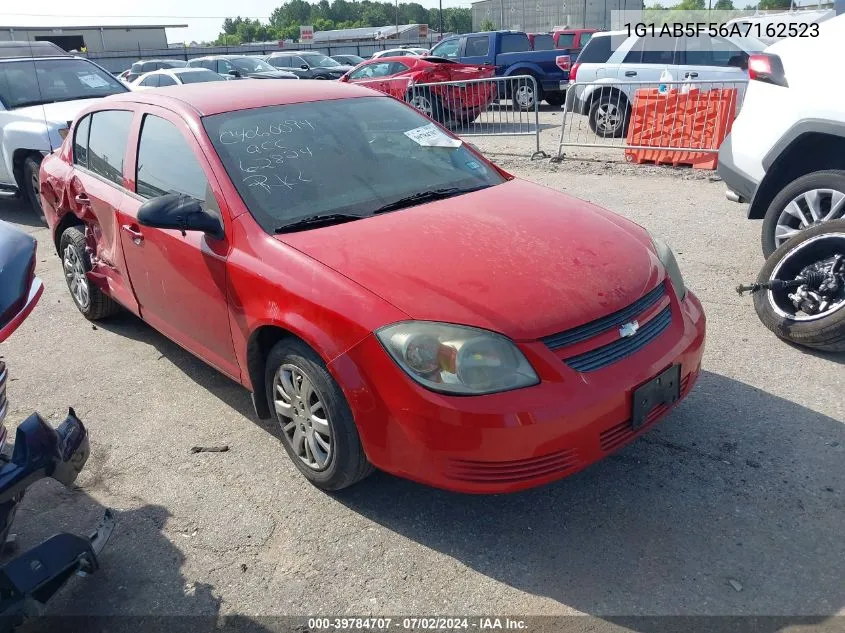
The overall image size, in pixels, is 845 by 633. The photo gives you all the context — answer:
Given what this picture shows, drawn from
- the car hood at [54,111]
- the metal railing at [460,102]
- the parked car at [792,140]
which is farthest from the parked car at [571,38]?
the parked car at [792,140]

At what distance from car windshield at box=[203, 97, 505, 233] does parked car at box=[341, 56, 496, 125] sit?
27.8ft

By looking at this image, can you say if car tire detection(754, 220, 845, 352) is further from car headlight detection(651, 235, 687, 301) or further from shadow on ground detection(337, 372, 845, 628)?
car headlight detection(651, 235, 687, 301)

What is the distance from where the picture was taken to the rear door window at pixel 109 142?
4.14m

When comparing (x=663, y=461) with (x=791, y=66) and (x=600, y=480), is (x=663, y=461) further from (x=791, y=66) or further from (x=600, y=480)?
(x=791, y=66)

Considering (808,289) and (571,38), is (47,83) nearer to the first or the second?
(808,289)

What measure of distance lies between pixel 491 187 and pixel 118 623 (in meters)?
2.68

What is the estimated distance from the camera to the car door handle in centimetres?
385

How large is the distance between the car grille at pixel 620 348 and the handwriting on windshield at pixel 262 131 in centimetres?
195

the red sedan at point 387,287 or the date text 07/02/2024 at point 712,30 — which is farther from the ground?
the date text 07/02/2024 at point 712,30

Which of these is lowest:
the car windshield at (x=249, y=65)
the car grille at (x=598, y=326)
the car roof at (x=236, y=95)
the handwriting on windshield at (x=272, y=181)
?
the car grille at (x=598, y=326)

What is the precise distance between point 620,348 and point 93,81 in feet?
27.6

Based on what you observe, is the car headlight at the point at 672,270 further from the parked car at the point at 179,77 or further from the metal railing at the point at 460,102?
the parked car at the point at 179,77

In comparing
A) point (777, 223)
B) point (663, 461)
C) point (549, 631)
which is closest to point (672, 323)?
point (663, 461)

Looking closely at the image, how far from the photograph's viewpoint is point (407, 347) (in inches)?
99.2
